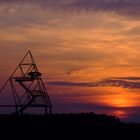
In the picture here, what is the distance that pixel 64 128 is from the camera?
5119cm

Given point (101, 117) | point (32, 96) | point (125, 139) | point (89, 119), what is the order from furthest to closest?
point (32, 96) → point (101, 117) → point (89, 119) → point (125, 139)

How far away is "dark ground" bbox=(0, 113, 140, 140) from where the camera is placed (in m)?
48.6

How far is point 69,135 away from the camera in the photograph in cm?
4950

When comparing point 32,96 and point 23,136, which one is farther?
point 32,96

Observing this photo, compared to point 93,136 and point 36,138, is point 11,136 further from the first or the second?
point 93,136

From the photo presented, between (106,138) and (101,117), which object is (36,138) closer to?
(106,138)

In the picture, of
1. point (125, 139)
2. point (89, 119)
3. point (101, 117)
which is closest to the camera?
point (125, 139)

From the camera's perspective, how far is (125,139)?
2010 inches

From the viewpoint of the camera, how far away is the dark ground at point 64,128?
48594mm

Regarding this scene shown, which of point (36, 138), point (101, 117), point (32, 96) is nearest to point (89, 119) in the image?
point (101, 117)

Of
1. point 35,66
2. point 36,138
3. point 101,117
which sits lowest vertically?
point 36,138

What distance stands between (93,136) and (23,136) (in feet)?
22.4

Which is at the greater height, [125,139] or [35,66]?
[35,66]

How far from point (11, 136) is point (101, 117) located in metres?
16.6
